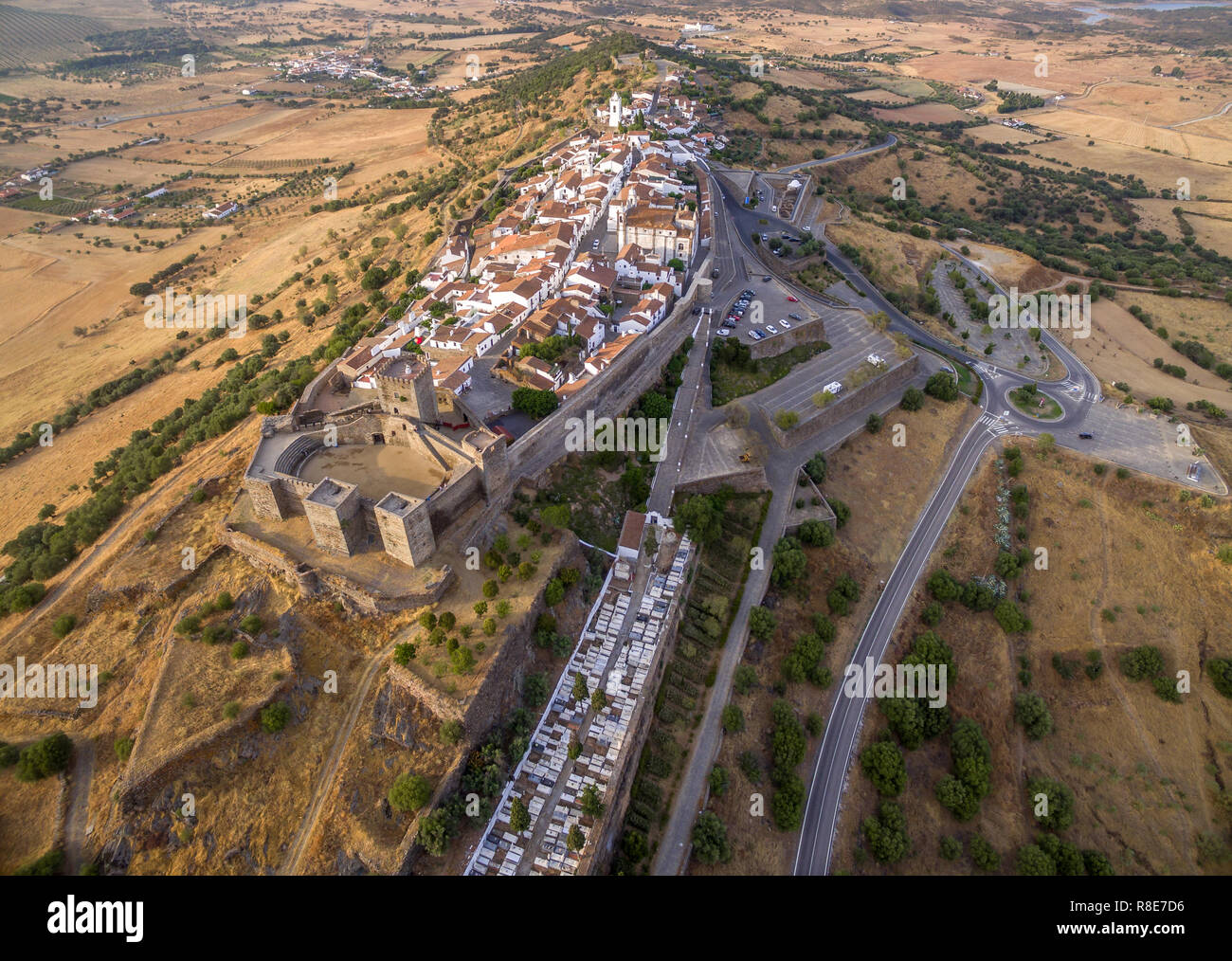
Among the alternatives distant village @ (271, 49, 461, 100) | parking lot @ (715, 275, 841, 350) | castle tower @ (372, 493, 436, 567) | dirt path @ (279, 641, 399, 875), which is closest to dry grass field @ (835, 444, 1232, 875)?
parking lot @ (715, 275, 841, 350)

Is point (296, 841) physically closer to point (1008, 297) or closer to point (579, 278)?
point (579, 278)

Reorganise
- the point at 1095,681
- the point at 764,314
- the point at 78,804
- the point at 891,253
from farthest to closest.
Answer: the point at 891,253, the point at 764,314, the point at 1095,681, the point at 78,804

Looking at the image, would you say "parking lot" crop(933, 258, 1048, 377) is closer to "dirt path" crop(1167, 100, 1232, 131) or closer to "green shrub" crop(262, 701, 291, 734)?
"green shrub" crop(262, 701, 291, 734)

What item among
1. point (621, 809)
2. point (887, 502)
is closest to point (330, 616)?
point (621, 809)

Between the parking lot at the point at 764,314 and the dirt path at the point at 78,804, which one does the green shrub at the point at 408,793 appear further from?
the parking lot at the point at 764,314

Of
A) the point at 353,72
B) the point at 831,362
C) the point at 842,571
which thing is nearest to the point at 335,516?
the point at 842,571

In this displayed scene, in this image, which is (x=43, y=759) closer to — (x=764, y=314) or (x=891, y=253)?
(x=764, y=314)
